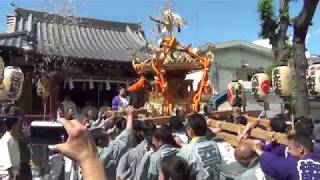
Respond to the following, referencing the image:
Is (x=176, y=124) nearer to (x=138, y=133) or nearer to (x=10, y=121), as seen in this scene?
(x=138, y=133)

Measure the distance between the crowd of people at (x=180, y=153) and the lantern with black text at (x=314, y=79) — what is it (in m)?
3.20

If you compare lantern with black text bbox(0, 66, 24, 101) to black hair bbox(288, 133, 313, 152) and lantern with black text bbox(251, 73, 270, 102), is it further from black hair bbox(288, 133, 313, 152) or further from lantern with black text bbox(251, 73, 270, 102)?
black hair bbox(288, 133, 313, 152)

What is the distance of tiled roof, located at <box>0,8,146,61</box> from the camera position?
52.7ft

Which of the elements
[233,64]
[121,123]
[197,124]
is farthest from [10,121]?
[233,64]

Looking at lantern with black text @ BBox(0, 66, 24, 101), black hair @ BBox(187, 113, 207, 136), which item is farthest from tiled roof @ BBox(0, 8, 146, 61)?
black hair @ BBox(187, 113, 207, 136)

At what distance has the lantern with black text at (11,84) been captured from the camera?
11.3 metres

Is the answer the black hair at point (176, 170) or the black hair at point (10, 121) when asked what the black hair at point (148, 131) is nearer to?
the black hair at point (176, 170)

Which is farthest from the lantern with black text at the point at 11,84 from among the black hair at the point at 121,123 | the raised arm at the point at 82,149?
the raised arm at the point at 82,149

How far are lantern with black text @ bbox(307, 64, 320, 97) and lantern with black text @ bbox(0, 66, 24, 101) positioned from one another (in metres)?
6.71

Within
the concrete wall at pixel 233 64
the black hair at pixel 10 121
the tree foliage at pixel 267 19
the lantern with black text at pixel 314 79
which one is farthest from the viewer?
the concrete wall at pixel 233 64

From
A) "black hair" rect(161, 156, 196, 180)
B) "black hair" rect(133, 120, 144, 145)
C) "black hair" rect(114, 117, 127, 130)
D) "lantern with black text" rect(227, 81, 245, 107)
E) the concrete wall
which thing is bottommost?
"black hair" rect(161, 156, 196, 180)

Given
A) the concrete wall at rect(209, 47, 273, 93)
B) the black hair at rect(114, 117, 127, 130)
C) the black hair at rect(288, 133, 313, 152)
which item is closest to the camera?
the black hair at rect(288, 133, 313, 152)

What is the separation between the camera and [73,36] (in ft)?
62.4

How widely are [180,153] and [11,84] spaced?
7.73m
